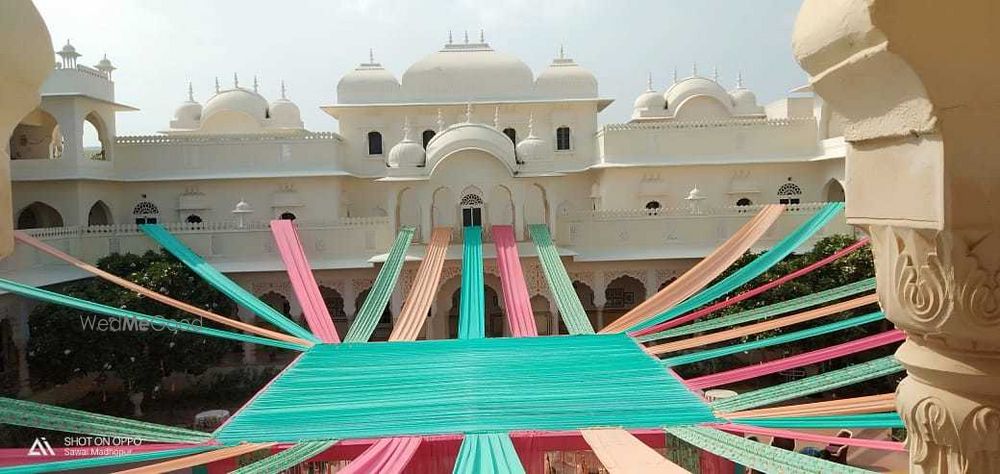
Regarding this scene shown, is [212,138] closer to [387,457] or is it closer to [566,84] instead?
[566,84]

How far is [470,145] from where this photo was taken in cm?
1349

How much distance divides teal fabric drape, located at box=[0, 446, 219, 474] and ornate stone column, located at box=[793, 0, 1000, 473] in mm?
4498

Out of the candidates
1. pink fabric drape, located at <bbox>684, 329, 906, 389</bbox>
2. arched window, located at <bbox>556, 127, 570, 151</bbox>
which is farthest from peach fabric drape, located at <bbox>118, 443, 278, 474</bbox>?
arched window, located at <bbox>556, 127, 570, 151</bbox>

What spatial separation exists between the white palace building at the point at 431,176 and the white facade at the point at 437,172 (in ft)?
0.13

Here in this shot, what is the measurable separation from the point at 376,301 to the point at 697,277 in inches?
169

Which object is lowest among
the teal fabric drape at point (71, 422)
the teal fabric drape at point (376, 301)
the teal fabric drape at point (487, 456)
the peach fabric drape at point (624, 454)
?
the peach fabric drape at point (624, 454)

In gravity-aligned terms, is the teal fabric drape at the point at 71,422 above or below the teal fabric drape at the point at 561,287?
below

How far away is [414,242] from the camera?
13789 mm

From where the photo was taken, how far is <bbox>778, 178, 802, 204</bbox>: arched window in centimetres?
1689

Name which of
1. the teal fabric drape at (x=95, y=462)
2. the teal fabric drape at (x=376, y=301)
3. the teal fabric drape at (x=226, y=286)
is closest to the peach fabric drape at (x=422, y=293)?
the teal fabric drape at (x=376, y=301)

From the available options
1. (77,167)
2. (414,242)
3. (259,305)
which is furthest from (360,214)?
(259,305)

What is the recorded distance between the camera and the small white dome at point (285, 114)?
19919 millimetres

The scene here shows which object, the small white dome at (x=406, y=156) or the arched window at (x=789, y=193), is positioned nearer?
the small white dome at (x=406, y=156)

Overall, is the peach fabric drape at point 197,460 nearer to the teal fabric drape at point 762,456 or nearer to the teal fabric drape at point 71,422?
the teal fabric drape at point 71,422
